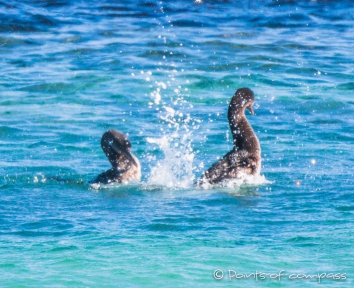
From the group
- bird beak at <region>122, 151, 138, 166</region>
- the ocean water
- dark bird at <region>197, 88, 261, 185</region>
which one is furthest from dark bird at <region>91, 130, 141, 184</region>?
dark bird at <region>197, 88, 261, 185</region>

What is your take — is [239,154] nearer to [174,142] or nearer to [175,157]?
[175,157]

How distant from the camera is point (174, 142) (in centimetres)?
1481

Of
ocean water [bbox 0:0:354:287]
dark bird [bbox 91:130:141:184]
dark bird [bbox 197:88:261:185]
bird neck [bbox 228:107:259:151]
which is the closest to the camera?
ocean water [bbox 0:0:354:287]

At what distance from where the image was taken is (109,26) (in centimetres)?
2672

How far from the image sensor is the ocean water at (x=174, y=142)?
877cm

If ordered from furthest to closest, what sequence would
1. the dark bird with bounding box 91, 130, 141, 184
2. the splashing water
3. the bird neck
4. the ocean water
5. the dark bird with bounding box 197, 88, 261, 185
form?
the splashing water, the dark bird with bounding box 91, 130, 141, 184, the bird neck, the dark bird with bounding box 197, 88, 261, 185, the ocean water

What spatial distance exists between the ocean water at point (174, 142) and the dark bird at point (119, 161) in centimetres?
24

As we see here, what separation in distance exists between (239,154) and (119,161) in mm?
1811

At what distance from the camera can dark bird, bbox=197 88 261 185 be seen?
1135 cm

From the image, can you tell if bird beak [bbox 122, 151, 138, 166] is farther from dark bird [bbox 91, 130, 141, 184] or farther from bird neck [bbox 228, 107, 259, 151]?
bird neck [bbox 228, 107, 259, 151]

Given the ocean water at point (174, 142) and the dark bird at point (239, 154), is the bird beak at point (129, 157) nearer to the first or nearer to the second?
the ocean water at point (174, 142)

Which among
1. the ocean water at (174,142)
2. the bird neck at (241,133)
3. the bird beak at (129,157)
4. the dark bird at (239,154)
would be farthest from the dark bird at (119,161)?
the bird neck at (241,133)

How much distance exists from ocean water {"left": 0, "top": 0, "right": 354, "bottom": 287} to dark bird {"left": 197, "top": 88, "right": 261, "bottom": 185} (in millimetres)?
225

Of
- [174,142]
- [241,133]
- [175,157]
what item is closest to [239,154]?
[241,133]
